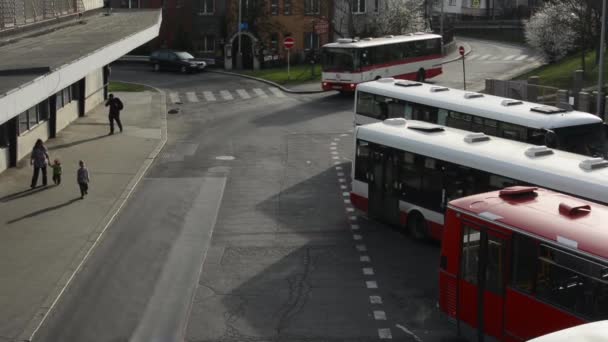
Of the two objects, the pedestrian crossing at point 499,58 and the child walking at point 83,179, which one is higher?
the pedestrian crossing at point 499,58

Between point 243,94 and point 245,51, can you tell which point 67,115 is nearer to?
point 243,94

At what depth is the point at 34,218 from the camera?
25641 mm

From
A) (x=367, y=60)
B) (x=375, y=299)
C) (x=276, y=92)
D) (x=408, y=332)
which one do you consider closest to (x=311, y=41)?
(x=276, y=92)

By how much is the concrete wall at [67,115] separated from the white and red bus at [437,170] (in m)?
16.9

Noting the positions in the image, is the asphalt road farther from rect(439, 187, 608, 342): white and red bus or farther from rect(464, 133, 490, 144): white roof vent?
rect(464, 133, 490, 144): white roof vent

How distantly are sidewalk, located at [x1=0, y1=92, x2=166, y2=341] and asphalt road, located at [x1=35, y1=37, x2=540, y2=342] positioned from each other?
451mm

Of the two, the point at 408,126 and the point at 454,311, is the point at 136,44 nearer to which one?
the point at 408,126

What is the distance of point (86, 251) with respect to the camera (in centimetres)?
2273

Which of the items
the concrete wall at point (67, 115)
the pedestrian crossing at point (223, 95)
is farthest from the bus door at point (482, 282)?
the pedestrian crossing at point (223, 95)

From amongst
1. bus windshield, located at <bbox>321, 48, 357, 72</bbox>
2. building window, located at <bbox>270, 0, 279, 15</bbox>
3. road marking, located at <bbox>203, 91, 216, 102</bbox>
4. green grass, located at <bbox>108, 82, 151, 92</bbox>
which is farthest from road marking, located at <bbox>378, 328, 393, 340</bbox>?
building window, located at <bbox>270, 0, 279, 15</bbox>

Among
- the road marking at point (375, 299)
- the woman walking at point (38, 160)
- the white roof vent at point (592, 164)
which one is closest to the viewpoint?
the road marking at point (375, 299)

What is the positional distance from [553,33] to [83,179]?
39.6m

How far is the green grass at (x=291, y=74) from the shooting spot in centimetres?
5616

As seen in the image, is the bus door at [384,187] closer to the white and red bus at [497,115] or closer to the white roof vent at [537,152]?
the white and red bus at [497,115]
